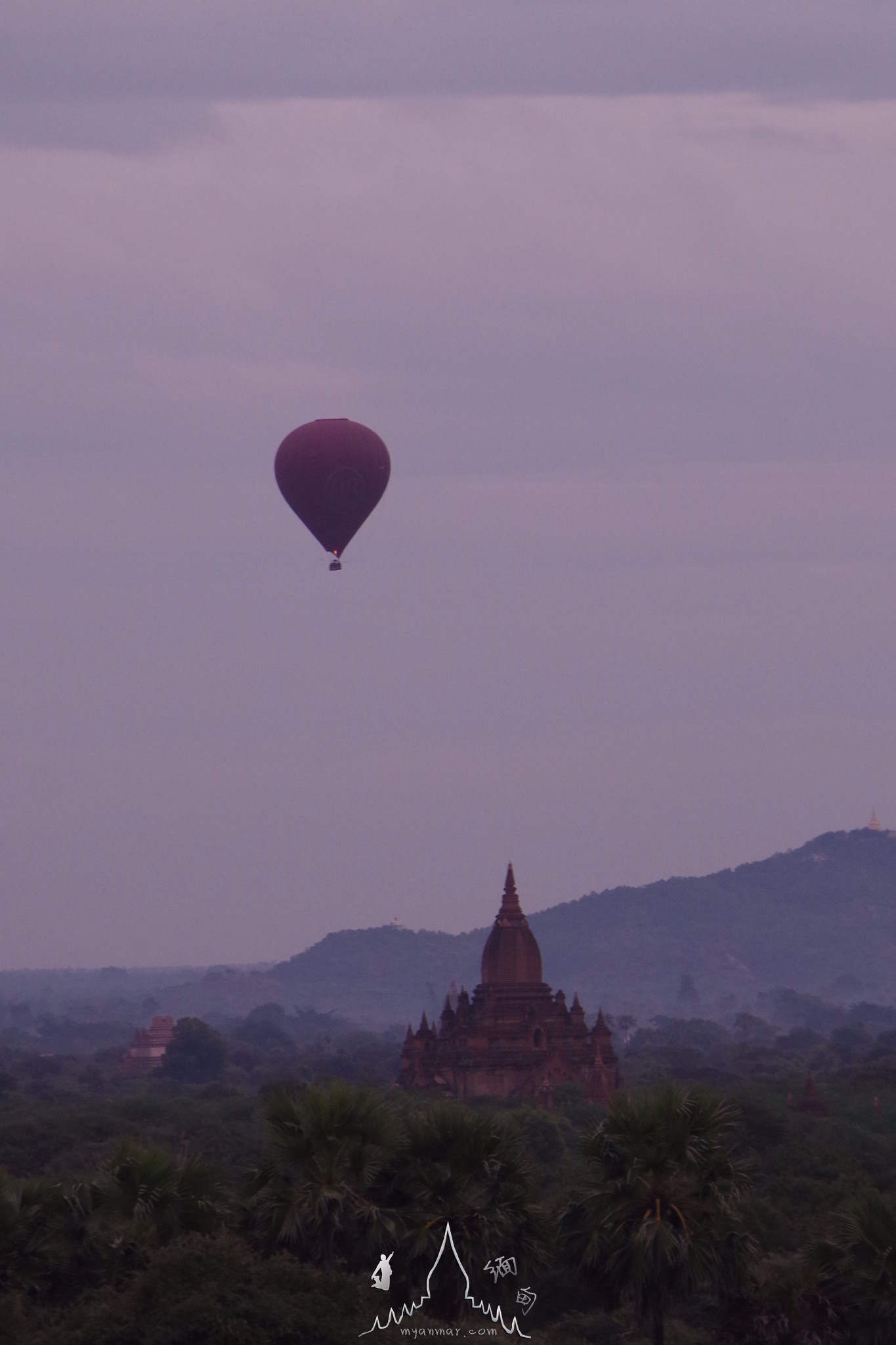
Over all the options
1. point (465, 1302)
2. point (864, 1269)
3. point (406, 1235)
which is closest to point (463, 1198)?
point (406, 1235)

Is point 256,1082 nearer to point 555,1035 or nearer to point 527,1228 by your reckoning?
point 555,1035

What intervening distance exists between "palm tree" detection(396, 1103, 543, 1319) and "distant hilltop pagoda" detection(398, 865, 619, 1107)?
58.2 m

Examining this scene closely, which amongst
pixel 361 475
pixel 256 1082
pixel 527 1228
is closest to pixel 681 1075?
pixel 256 1082

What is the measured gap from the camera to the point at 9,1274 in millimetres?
31062

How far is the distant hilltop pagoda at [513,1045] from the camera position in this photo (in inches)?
3561

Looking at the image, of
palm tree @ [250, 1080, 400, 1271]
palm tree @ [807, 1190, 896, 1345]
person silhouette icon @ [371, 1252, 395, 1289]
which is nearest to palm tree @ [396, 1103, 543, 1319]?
person silhouette icon @ [371, 1252, 395, 1289]

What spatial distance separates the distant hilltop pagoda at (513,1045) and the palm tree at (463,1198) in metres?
A: 58.2

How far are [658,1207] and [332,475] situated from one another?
47.2 metres

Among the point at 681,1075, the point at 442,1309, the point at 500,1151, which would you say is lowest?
the point at 442,1309

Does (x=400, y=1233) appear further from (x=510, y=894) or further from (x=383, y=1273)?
(x=510, y=894)

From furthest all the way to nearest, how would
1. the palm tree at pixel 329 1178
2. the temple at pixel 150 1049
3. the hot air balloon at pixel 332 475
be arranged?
the temple at pixel 150 1049
the hot air balloon at pixel 332 475
the palm tree at pixel 329 1178

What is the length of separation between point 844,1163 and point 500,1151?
33160mm

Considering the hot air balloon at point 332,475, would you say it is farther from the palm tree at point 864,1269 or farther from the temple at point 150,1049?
the temple at point 150,1049

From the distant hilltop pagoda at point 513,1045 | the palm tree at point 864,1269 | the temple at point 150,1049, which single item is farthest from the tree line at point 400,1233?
the temple at point 150,1049
